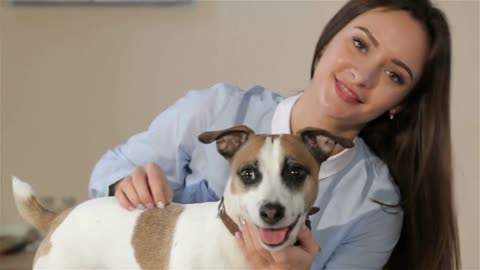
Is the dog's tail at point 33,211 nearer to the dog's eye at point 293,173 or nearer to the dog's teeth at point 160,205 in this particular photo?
the dog's teeth at point 160,205

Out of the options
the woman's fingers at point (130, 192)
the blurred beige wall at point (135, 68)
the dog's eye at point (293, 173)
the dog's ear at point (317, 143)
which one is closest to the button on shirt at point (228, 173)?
the woman's fingers at point (130, 192)

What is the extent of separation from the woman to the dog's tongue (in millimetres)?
342

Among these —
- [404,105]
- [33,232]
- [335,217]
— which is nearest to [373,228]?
[335,217]

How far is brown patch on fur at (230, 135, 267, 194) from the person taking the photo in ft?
3.61

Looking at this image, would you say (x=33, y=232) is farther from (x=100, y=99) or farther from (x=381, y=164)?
(x=381, y=164)

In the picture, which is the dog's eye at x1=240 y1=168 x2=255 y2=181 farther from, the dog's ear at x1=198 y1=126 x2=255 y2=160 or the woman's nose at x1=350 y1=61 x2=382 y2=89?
the woman's nose at x1=350 y1=61 x2=382 y2=89

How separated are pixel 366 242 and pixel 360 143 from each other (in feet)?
0.93

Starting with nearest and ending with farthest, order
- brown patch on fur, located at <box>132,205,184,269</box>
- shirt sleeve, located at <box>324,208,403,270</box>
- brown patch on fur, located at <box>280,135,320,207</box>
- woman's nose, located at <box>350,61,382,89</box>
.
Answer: brown patch on fur, located at <box>280,135,320,207</box>, brown patch on fur, located at <box>132,205,184,269</box>, woman's nose, located at <box>350,61,382,89</box>, shirt sleeve, located at <box>324,208,403,270</box>

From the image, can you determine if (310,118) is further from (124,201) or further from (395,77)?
(124,201)

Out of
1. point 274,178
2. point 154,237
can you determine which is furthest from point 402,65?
point 154,237

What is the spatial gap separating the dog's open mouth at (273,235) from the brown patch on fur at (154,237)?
0.26 metres

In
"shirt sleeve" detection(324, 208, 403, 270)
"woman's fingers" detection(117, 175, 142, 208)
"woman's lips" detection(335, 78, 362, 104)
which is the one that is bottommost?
"shirt sleeve" detection(324, 208, 403, 270)

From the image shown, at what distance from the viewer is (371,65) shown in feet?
4.35

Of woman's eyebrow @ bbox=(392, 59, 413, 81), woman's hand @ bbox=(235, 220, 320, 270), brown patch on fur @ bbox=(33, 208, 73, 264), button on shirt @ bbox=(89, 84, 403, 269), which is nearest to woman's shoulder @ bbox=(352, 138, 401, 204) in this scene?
button on shirt @ bbox=(89, 84, 403, 269)
